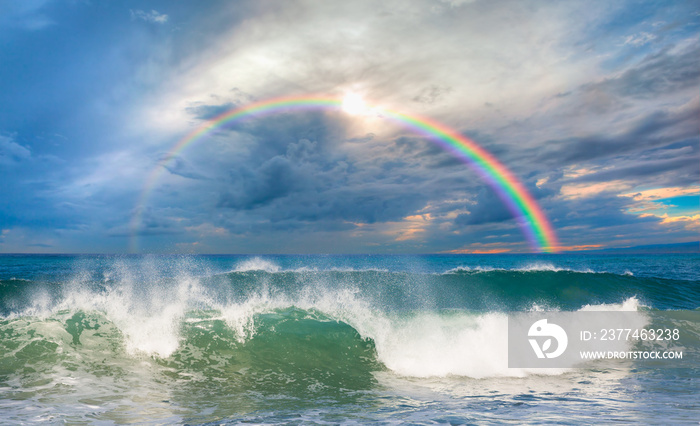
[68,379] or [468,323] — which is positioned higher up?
[468,323]

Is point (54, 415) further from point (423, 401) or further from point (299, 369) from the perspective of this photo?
point (423, 401)

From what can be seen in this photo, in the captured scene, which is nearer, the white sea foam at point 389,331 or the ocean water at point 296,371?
the ocean water at point 296,371

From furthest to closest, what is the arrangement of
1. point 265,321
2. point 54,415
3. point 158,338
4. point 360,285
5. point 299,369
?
point 360,285 → point 265,321 → point 158,338 → point 299,369 → point 54,415

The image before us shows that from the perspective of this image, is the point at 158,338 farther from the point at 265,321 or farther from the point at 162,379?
the point at 265,321

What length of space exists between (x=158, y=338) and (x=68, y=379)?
2603 millimetres

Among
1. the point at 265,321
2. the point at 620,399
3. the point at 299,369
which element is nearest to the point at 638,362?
the point at 620,399

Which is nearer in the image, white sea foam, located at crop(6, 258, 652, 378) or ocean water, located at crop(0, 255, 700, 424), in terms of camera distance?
ocean water, located at crop(0, 255, 700, 424)

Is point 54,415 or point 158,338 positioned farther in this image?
point 158,338

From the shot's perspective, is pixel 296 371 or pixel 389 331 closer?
pixel 296 371

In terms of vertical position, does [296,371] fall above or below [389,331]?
below

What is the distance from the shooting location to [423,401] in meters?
7.56

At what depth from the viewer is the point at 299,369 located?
1038 centimetres

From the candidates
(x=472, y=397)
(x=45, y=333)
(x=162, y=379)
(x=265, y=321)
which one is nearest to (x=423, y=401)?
(x=472, y=397)

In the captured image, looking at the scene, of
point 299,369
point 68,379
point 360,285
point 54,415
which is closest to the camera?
point 54,415
